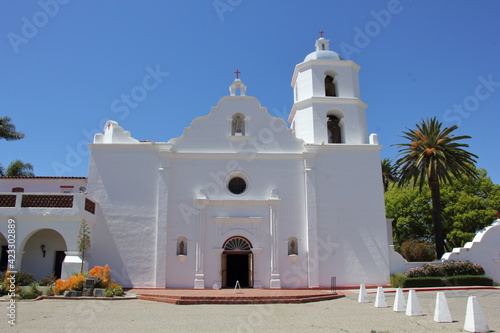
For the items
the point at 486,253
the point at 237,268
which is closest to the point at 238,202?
the point at 237,268

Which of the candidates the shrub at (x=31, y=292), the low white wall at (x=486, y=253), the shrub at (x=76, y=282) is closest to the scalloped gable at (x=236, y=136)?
the shrub at (x=76, y=282)

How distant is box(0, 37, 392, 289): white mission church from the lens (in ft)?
75.8

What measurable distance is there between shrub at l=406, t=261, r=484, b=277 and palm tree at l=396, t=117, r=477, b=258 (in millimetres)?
2831

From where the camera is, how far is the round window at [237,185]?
24.8 meters

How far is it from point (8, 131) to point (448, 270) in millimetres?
36262

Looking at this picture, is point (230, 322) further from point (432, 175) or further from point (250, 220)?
point (432, 175)

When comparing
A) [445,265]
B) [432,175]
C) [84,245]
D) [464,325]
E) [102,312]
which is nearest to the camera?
[464,325]

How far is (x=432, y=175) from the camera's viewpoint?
27531mm

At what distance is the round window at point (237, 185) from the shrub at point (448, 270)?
402 inches

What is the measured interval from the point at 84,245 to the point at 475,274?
21.0m

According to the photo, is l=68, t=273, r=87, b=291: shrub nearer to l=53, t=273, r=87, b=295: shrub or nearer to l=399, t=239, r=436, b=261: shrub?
l=53, t=273, r=87, b=295: shrub

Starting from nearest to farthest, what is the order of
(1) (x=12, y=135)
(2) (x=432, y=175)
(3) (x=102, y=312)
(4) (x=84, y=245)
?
(3) (x=102, y=312)
(4) (x=84, y=245)
(2) (x=432, y=175)
(1) (x=12, y=135)

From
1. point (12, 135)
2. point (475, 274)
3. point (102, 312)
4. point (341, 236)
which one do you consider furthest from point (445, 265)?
point (12, 135)

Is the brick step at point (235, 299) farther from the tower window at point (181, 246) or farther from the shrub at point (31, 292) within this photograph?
the shrub at point (31, 292)
